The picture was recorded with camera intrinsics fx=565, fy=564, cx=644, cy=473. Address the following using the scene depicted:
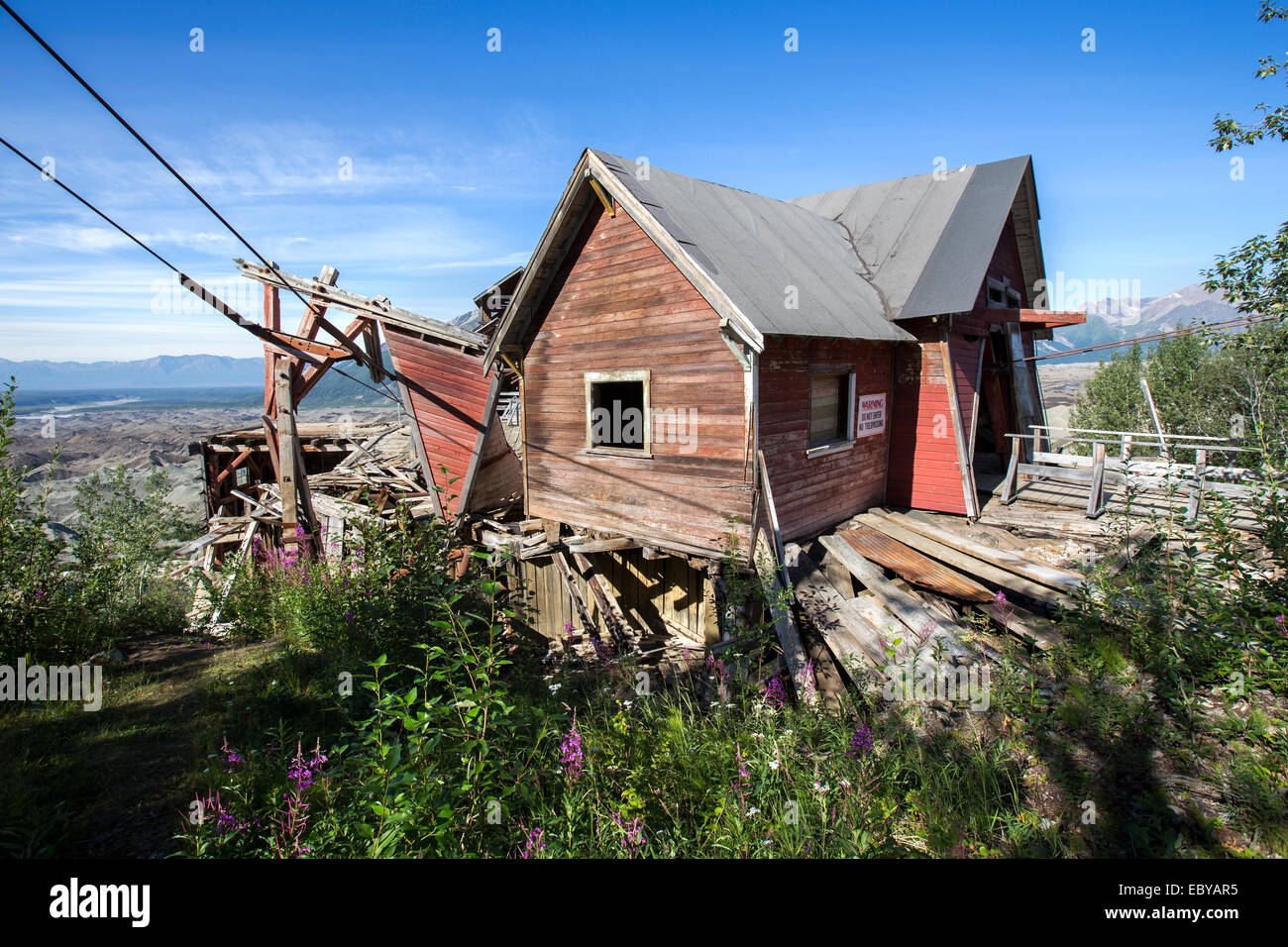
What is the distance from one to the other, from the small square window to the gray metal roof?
1.06 metres

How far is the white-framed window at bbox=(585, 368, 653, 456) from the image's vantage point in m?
9.93

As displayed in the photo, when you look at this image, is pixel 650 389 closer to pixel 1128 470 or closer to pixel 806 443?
pixel 806 443

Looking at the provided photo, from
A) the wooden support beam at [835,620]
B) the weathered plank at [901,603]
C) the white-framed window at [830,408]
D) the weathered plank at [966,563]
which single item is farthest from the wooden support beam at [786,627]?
the weathered plank at [966,563]

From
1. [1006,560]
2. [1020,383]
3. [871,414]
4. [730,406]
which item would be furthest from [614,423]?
[1020,383]

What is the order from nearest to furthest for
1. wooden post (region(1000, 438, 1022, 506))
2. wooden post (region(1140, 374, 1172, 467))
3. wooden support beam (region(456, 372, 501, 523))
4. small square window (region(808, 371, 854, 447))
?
wooden post (region(1140, 374, 1172, 467)), small square window (region(808, 371, 854, 447)), wooden post (region(1000, 438, 1022, 506)), wooden support beam (region(456, 372, 501, 523))

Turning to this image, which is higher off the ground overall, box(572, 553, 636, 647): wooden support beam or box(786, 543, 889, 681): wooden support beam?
box(786, 543, 889, 681): wooden support beam

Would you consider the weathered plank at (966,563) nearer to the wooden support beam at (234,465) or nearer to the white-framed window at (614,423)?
the white-framed window at (614,423)

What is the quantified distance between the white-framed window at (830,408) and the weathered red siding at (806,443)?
134mm

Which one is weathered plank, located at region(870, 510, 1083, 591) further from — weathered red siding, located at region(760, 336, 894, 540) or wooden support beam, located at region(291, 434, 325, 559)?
wooden support beam, located at region(291, 434, 325, 559)

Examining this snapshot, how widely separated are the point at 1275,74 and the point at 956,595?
10406 millimetres

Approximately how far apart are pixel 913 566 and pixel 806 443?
2.58 meters

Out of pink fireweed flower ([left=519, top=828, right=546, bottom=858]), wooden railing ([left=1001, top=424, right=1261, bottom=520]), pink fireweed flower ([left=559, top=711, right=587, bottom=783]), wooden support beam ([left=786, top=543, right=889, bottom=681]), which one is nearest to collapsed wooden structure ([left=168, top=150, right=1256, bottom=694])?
wooden support beam ([left=786, top=543, right=889, bottom=681])

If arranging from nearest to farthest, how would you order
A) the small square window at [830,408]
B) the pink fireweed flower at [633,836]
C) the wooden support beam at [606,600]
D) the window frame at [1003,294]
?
the pink fireweed flower at [633,836], the small square window at [830,408], the wooden support beam at [606,600], the window frame at [1003,294]

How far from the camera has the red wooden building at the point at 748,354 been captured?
8.88 meters
